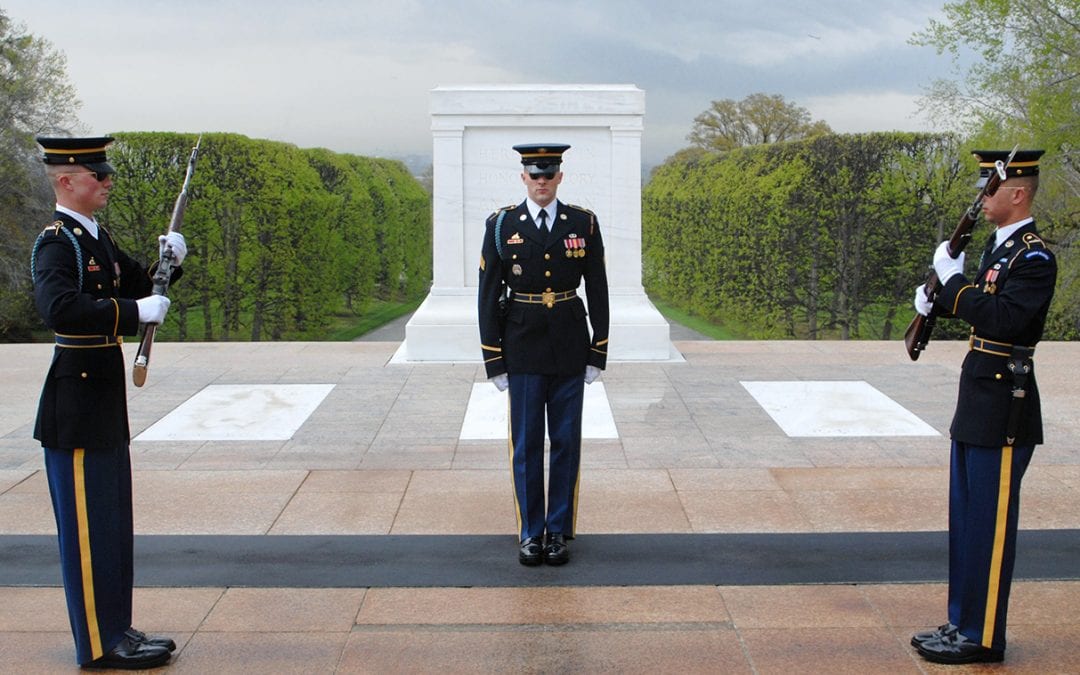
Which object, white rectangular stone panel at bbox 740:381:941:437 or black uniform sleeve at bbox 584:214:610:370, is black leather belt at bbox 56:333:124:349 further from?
white rectangular stone panel at bbox 740:381:941:437

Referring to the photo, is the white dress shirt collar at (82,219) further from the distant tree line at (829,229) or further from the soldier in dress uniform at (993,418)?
the distant tree line at (829,229)

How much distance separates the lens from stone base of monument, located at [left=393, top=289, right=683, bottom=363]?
816 cm

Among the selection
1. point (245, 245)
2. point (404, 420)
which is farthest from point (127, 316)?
point (245, 245)

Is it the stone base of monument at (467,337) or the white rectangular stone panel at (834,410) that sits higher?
the stone base of monument at (467,337)

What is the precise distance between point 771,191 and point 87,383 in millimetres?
13934

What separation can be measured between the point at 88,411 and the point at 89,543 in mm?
379

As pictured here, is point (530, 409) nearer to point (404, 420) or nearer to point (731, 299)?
point (404, 420)

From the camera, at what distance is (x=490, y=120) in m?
8.31

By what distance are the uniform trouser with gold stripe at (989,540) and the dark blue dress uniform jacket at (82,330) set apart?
96.5 inches

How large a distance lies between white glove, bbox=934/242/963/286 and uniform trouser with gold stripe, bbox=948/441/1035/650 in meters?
0.51

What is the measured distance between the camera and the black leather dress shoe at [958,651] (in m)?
3.25

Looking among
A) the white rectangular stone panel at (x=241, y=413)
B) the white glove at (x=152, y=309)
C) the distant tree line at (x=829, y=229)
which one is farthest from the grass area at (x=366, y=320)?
the white glove at (x=152, y=309)

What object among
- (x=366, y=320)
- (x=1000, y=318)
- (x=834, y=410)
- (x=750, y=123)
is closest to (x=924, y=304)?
(x=1000, y=318)

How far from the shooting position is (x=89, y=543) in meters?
3.24
